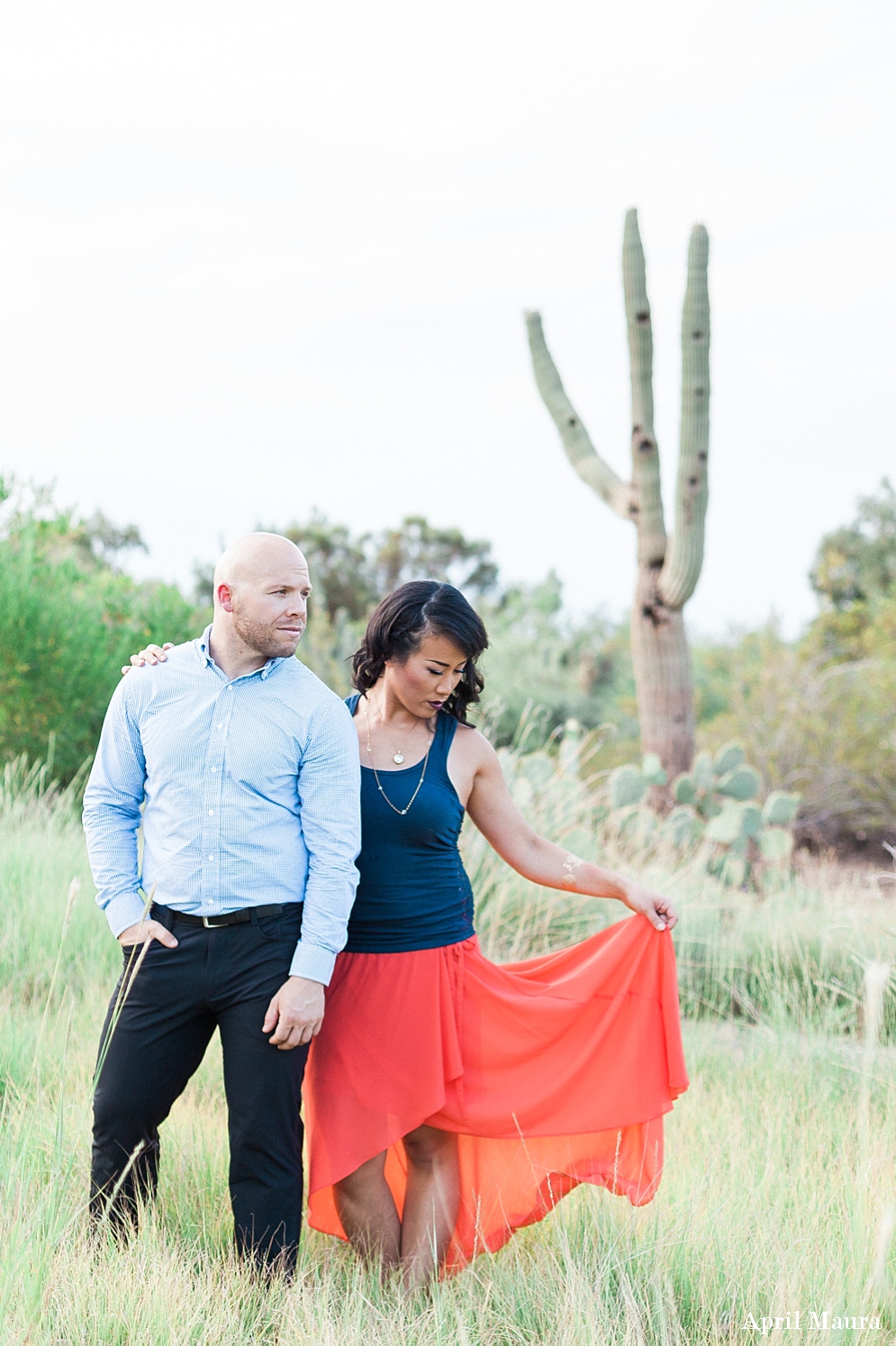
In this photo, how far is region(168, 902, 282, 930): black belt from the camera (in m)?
2.74

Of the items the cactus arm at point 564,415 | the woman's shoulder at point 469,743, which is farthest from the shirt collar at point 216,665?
the cactus arm at point 564,415

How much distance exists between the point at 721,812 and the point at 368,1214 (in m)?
7.47

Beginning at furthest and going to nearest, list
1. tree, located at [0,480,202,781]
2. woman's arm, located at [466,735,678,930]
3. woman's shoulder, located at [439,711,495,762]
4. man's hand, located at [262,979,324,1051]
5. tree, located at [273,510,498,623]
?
tree, located at [273,510,498,623], tree, located at [0,480,202,781], woman's arm, located at [466,735,678,930], woman's shoulder, located at [439,711,495,762], man's hand, located at [262,979,324,1051]

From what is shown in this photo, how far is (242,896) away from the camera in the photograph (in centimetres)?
275

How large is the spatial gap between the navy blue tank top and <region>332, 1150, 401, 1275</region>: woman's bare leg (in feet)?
1.94

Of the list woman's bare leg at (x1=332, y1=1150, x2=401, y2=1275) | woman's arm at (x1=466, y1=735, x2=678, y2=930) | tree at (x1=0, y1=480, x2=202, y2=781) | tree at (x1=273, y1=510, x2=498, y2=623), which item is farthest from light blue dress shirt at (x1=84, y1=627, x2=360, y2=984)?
tree at (x1=273, y1=510, x2=498, y2=623)

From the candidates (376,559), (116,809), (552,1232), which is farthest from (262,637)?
(376,559)

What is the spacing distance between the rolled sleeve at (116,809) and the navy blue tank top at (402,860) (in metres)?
0.59

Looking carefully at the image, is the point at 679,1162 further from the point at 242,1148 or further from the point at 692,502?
the point at 692,502

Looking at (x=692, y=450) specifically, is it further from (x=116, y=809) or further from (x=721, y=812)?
(x=116, y=809)

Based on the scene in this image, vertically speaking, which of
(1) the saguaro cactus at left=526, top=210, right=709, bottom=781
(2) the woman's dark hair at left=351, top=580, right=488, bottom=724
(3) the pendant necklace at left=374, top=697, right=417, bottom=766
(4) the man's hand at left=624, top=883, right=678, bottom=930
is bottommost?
(4) the man's hand at left=624, top=883, right=678, bottom=930

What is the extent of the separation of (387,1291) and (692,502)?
8225mm

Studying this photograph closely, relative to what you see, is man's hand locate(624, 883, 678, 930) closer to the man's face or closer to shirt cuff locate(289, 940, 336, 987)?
shirt cuff locate(289, 940, 336, 987)

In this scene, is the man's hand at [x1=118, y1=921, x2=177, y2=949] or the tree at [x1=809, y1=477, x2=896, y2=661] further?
the tree at [x1=809, y1=477, x2=896, y2=661]
